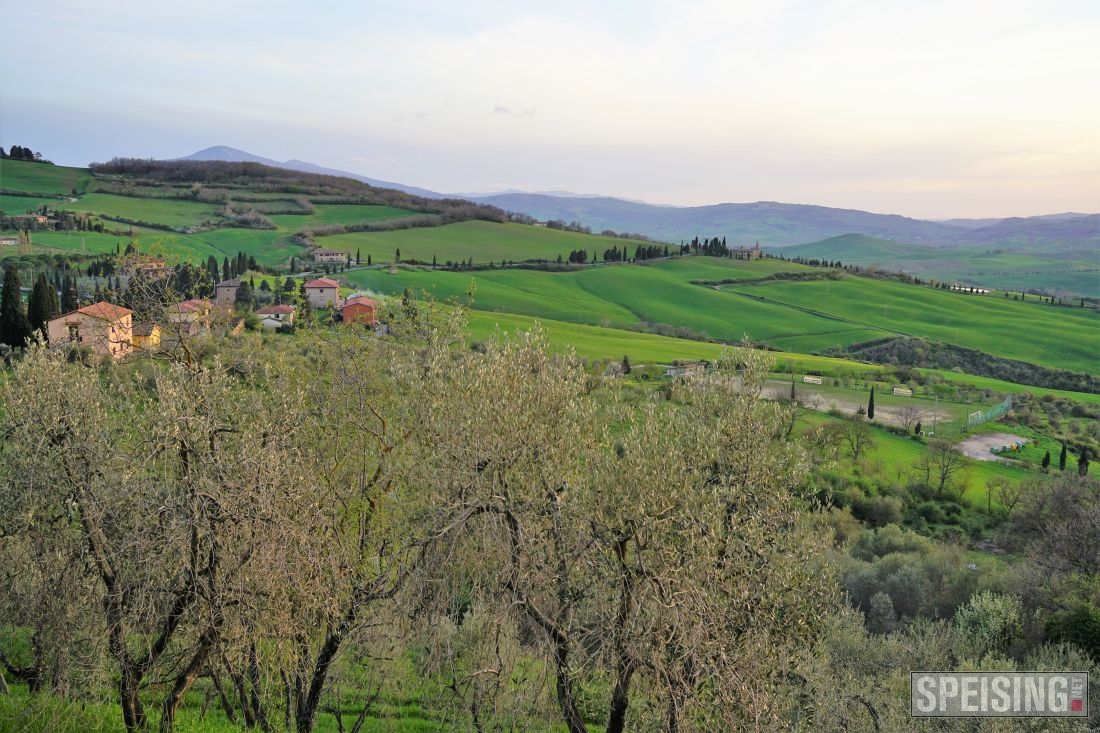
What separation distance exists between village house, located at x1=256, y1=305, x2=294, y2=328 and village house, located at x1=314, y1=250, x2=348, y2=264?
164ft

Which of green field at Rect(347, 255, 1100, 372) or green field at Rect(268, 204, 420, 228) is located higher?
green field at Rect(268, 204, 420, 228)

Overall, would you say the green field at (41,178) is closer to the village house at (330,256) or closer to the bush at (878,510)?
the village house at (330,256)

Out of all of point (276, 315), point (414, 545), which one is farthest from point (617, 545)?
point (276, 315)

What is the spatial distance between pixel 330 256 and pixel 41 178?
3952 inches

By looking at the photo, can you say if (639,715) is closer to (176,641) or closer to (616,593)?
(616,593)

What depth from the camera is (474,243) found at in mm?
153375

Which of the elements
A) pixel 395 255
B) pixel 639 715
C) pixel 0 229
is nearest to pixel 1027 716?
pixel 639 715

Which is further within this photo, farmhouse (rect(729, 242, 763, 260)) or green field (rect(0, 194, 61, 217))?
farmhouse (rect(729, 242, 763, 260))

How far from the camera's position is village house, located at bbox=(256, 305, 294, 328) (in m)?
66.3

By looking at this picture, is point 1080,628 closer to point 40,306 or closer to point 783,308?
point 40,306

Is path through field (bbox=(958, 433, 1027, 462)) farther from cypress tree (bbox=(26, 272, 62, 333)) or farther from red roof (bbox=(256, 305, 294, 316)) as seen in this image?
cypress tree (bbox=(26, 272, 62, 333))

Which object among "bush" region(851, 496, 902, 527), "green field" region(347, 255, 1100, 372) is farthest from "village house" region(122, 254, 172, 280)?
"green field" region(347, 255, 1100, 372)

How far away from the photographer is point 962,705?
18203mm

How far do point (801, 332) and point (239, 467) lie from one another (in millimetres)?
108249
